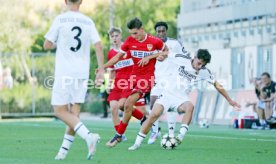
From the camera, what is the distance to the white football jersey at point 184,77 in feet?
50.7

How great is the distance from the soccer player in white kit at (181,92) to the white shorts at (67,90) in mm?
3074

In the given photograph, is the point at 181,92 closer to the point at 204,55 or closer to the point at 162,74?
the point at 204,55

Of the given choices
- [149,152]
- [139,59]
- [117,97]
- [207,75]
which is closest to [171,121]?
[117,97]

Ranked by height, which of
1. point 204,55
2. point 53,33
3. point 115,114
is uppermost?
point 53,33

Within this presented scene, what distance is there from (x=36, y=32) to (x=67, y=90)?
58990mm

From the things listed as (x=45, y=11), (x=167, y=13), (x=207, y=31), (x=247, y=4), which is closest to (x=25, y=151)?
(x=247, y=4)

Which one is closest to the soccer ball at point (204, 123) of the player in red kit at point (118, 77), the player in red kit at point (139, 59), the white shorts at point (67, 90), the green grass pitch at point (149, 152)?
the green grass pitch at point (149, 152)

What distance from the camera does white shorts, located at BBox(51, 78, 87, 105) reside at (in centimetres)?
1212

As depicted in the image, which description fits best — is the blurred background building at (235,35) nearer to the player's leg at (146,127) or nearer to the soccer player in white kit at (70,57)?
the player's leg at (146,127)

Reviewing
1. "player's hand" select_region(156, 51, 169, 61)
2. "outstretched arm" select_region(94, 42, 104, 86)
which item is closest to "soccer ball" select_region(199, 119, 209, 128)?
"player's hand" select_region(156, 51, 169, 61)

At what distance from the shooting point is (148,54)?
52.1 feet

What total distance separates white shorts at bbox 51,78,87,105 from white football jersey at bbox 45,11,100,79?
83 mm

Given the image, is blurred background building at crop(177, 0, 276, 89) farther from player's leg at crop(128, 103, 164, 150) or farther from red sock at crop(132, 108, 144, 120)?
player's leg at crop(128, 103, 164, 150)

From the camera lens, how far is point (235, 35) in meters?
34.6
